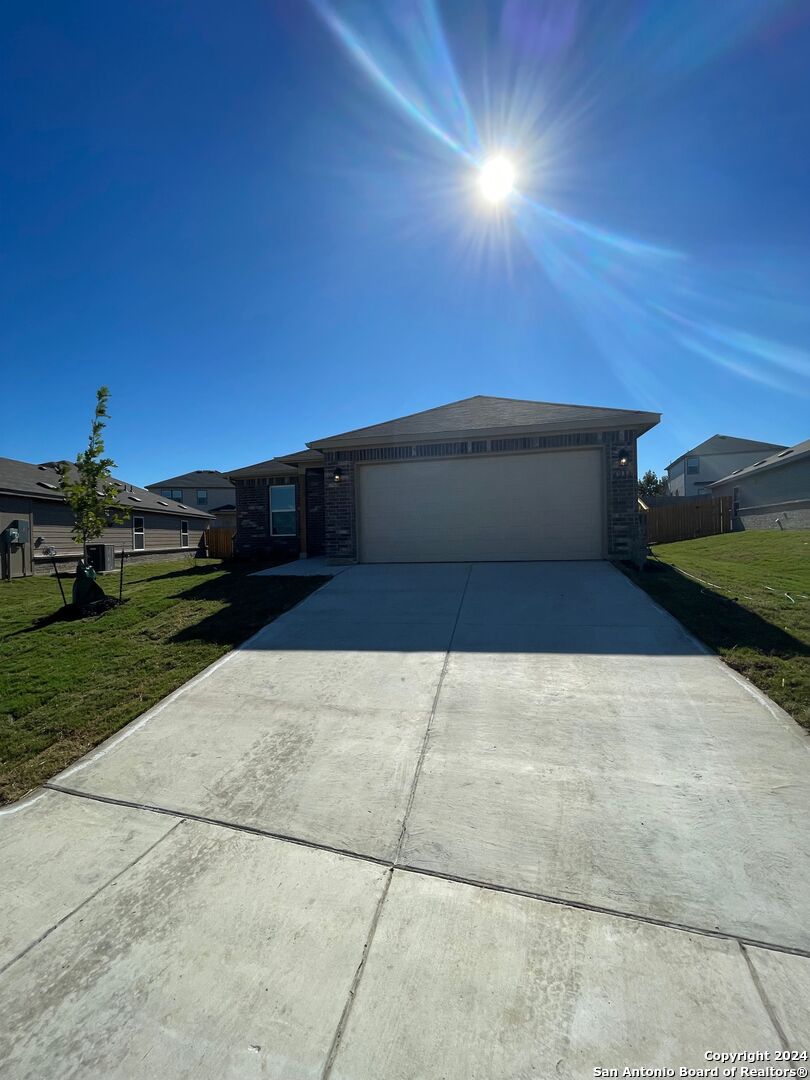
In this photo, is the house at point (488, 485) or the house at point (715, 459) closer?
the house at point (488, 485)

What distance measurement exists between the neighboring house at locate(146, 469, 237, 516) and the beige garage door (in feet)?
110

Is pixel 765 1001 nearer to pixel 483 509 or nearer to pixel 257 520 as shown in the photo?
pixel 483 509

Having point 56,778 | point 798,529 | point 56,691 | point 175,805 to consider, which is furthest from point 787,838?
point 798,529

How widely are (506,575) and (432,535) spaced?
2352 millimetres

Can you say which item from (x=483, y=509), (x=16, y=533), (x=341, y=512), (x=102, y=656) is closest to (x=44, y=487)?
(x=16, y=533)

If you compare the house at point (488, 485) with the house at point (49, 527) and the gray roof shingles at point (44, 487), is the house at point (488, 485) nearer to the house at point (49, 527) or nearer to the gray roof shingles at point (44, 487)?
the house at point (49, 527)

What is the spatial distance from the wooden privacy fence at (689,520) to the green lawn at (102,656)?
57.3 ft

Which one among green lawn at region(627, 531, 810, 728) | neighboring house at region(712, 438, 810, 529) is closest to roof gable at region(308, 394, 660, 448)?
green lawn at region(627, 531, 810, 728)

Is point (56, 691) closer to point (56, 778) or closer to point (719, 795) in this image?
point (56, 778)

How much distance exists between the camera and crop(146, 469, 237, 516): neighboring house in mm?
40906

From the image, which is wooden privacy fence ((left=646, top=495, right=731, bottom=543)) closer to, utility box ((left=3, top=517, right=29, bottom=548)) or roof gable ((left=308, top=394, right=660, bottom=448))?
roof gable ((left=308, top=394, right=660, bottom=448))

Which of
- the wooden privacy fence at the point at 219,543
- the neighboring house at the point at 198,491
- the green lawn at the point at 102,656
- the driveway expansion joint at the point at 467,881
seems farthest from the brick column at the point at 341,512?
the neighboring house at the point at 198,491

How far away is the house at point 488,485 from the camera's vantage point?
9477 mm

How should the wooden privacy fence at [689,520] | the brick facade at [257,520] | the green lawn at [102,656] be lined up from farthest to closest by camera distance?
the wooden privacy fence at [689,520]
the brick facade at [257,520]
the green lawn at [102,656]
